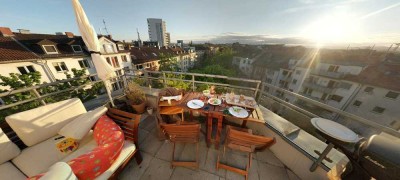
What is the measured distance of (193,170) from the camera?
82.4 inches

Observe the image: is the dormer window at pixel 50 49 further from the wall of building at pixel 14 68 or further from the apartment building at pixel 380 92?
the apartment building at pixel 380 92

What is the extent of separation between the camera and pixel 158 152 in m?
2.40

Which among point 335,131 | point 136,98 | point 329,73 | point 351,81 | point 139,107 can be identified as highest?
point 335,131

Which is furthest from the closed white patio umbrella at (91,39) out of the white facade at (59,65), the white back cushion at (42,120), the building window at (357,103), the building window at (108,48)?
the building window at (357,103)

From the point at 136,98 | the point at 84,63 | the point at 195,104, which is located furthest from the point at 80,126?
the point at 84,63

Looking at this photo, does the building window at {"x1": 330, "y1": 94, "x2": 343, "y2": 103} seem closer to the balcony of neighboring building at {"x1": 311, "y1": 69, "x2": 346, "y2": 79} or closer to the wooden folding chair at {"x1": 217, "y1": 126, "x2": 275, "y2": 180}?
the balcony of neighboring building at {"x1": 311, "y1": 69, "x2": 346, "y2": 79}

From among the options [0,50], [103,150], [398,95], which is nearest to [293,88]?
[398,95]

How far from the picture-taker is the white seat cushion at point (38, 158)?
5.61ft

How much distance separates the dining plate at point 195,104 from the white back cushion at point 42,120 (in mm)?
2154

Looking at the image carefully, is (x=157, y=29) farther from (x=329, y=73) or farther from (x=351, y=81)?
(x=351, y=81)

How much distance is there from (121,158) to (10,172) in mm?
→ 1398

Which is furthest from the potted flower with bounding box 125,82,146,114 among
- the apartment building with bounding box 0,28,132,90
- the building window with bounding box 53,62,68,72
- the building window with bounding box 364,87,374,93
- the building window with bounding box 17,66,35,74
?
the building window with bounding box 364,87,374,93

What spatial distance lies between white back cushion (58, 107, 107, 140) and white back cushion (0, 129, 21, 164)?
0.47 metres

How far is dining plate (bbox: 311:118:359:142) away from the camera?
129 cm
